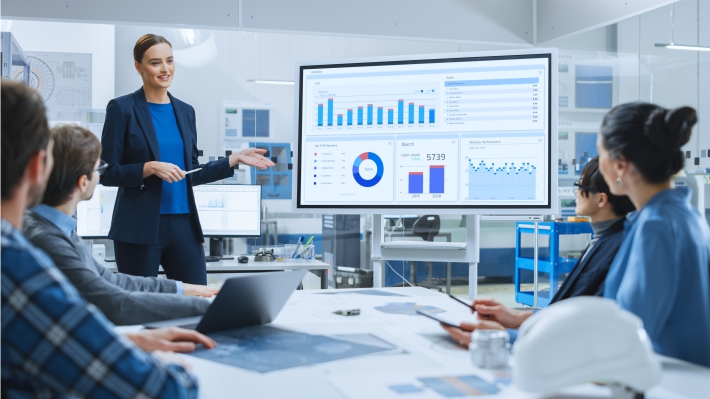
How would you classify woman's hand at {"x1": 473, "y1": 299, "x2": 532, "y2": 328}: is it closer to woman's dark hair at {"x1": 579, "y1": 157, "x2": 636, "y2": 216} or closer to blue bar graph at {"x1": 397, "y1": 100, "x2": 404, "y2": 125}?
woman's dark hair at {"x1": 579, "y1": 157, "x2": 636, "y2": 216}

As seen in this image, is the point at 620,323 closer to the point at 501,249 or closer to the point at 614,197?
the point at 614,197

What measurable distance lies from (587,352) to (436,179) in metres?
1.71

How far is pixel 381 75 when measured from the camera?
100 inches

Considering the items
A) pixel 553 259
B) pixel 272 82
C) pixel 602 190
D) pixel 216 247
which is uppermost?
pixel 272 82

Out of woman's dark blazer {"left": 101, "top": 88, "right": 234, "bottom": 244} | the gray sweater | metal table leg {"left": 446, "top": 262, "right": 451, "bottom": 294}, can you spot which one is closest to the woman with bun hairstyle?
the gray sweater

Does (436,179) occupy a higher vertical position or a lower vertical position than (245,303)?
higher

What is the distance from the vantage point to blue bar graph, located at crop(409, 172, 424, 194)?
252cm

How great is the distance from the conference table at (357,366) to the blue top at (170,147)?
3.75ft

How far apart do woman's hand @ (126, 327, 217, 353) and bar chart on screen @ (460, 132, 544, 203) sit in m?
1.47

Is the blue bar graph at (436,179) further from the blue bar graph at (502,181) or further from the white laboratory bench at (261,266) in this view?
the white laboratory bench at (261,266)

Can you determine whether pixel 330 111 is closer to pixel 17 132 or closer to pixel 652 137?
pixel 652 137

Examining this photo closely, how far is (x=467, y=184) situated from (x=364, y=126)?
0.48 metres

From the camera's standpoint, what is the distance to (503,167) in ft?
8.02

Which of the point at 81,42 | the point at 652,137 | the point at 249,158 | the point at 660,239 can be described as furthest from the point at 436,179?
the point at 81,42
